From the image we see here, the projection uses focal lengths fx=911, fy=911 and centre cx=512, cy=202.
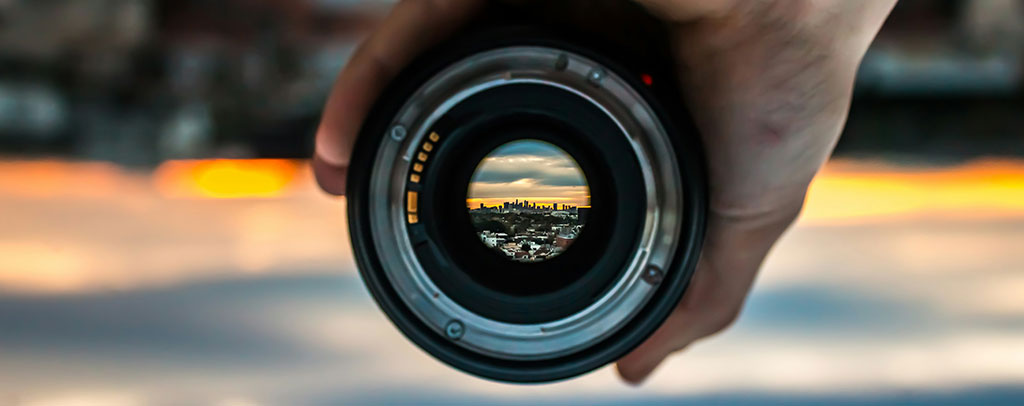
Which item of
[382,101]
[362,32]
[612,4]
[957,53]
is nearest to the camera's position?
[382,101]

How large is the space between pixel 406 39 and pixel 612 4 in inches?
6.6

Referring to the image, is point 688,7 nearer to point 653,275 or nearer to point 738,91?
point 738,91

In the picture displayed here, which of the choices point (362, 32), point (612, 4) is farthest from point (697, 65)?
point (362, 32)

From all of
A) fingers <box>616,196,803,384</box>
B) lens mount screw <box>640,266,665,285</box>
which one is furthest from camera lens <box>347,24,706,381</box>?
fingers <box>616,196,803,384</box>

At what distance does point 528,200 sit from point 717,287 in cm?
27

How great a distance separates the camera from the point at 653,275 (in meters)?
0.62

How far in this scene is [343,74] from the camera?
774 millimetres

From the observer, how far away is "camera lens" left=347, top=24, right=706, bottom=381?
61cm

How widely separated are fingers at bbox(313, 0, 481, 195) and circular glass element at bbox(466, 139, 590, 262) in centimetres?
11

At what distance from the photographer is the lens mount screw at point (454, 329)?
63 cm

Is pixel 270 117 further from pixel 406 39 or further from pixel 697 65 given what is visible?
pixel 697 65

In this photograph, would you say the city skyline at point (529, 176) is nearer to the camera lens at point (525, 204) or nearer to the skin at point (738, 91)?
the camera lens at point (525, 204)

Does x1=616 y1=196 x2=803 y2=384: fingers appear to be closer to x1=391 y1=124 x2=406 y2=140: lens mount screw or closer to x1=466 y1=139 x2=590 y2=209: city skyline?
x1=466 y1=139 x2=590 y2=209: city skyline

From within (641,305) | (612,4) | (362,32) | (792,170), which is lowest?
(641,305)
